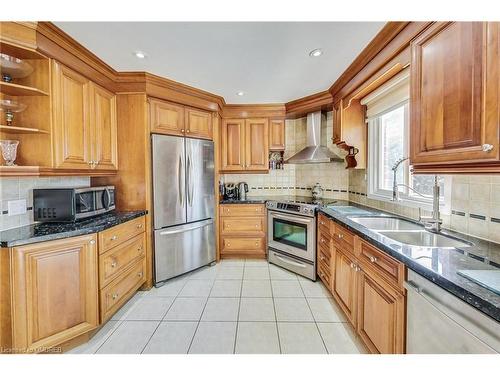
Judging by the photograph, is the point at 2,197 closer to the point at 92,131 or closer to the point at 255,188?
the point at 92,131

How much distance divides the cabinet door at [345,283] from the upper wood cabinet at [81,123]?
2.40 m

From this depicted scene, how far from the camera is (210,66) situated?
6.81ft

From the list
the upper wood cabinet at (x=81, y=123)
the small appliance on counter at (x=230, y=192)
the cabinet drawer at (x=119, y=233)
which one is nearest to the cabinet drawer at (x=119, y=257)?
the cabinet drawer at (x=119, y=233)

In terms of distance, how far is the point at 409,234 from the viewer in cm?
160

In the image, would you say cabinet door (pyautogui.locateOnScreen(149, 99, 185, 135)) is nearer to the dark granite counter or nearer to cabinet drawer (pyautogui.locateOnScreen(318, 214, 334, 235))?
cabinet drawer (pyautogui.locateOnScreen(318, 214, 334, 235))

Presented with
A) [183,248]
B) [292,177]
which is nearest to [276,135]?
[292,177]

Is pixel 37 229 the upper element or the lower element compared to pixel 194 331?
upper

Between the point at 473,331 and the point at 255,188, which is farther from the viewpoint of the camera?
the point at 255,188

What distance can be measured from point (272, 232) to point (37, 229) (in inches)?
94.9

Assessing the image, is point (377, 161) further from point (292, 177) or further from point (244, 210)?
point (244, 210)
